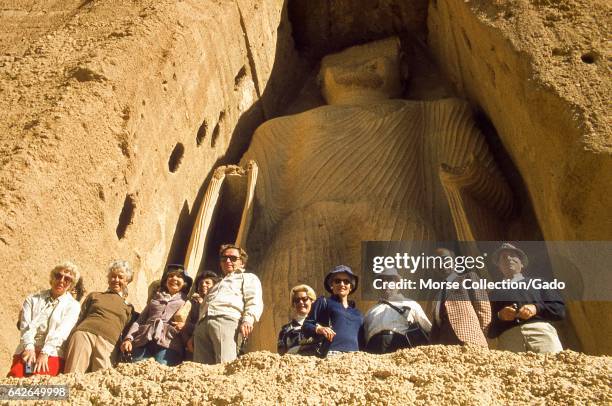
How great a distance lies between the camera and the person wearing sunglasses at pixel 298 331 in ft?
12.9

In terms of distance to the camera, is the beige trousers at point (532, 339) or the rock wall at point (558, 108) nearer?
the beige trousers at point (532, 339)

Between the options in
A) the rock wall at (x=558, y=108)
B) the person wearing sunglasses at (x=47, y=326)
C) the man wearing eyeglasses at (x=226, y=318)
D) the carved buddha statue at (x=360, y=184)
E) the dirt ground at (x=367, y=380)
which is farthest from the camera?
the carved buddha statue at (x=360, y=184)

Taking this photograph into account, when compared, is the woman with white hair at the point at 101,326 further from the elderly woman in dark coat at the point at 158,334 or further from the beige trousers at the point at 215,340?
the beige trousers at the point at 215,340

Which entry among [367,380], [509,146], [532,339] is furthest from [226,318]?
[509,146]

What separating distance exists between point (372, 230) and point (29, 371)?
2477 mm

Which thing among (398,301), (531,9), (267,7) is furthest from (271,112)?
(398,301)

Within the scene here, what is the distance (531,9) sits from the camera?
18.9 feet

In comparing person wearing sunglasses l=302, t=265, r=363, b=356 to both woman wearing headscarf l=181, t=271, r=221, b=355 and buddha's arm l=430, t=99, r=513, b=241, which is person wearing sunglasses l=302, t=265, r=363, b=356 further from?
buddha's arm l=430, t=99, r=513, b=241

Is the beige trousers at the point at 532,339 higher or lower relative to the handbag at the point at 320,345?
higher

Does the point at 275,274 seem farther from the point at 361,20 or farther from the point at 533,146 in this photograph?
the point at 361,20

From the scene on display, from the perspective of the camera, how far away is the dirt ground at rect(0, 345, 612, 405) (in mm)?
3264

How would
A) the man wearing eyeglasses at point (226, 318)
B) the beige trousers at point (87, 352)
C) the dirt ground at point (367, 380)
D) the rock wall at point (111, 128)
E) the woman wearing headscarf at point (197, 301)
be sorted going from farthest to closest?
the rock wall at point (111, 128) → the woman wearing headscarf at point (197, 301) → the man wearing eyeglasses at point (226, 318) → the beige trousers at point (87, 352) → the dirt ground at point (367, 380)

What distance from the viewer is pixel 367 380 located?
11.1 feet

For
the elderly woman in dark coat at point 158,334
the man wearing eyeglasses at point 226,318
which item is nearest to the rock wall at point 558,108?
the man wearing eyeglasses at point 226,318
